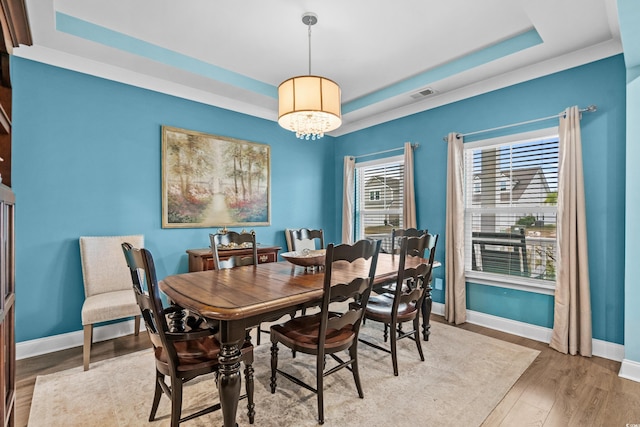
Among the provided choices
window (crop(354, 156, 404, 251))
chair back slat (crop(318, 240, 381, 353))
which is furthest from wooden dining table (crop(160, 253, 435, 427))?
window (crop(354, 156, 404, 251))

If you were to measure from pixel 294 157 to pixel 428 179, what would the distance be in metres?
A: 1.93

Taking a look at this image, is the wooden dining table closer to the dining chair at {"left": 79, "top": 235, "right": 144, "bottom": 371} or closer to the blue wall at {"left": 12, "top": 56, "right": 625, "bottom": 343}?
the dining chair at {"left": 79, "top": 235, "right": 144, "bottom": 371}

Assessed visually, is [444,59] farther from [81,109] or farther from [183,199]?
[81,109]

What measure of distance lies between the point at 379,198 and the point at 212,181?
2.37 m

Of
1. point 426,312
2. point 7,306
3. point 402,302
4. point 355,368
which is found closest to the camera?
point 7,306

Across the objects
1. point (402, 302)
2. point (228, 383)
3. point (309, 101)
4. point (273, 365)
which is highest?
point (309, 101)

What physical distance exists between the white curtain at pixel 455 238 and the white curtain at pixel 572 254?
879 millimetres

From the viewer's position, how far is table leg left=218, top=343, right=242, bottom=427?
1.51 meters

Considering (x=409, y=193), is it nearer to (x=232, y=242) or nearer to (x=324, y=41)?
(x=324, y=41)

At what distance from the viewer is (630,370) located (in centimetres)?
234

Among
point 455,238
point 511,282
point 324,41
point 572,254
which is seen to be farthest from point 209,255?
point 572,254

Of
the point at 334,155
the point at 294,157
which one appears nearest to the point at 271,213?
the point at 294,157

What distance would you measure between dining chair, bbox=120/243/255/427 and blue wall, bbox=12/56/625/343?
5.97 feet

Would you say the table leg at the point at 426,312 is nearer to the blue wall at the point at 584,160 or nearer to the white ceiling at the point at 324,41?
the blue wall at the point at 584,160
